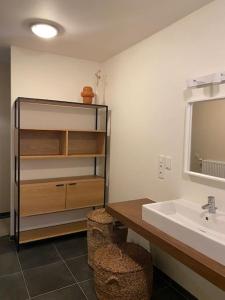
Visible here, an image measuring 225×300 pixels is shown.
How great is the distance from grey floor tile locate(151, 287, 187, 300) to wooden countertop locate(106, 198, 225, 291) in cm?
79

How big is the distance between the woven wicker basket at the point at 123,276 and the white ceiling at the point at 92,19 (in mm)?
2032

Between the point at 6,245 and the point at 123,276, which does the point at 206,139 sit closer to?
the point at 123,276

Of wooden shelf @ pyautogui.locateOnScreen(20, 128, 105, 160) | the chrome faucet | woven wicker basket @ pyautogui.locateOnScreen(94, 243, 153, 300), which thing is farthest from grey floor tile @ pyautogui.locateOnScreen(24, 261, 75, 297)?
the chrome faucet

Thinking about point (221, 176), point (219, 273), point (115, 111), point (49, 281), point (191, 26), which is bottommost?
point (49, 281)

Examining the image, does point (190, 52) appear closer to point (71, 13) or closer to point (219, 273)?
point (71, 13)

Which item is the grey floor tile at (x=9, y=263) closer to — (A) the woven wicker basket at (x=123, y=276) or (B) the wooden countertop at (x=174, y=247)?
(A) the woven wicker basket at (x=123, y=276)

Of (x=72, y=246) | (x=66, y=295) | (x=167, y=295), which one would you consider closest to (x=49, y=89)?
(x=72, y=246)

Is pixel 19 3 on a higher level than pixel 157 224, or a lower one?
higher

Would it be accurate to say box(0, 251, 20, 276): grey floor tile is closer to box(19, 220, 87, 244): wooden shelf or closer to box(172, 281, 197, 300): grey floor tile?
box(19, 220, 87, 244): wooden shelf

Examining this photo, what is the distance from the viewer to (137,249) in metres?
2.13

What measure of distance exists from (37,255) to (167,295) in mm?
1475

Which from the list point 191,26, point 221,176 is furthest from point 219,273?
point 191,26

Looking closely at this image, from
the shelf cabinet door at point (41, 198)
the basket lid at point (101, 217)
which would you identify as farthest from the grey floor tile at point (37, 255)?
the basket lid at point (101, 217)

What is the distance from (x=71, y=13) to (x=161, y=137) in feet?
4.46
